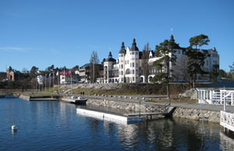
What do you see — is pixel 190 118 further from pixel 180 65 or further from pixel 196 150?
pixel 180 65

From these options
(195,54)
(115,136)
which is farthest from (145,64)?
(115,136)

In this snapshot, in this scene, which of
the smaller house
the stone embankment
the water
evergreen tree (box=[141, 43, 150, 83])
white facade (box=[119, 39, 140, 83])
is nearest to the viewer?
the water

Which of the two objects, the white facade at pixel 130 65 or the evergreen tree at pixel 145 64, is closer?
the evergreen tree at pixel 145 64

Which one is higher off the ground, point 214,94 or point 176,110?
point 214,94

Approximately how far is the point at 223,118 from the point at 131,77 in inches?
2555

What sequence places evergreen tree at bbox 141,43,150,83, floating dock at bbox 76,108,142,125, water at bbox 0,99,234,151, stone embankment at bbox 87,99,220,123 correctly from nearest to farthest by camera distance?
1. water at bbox 0,99,234,151
2. stone embankment at bbox 87,99,220,123
3. floating dock at bbox 76,108,142,125
4. evergreen tree at bbox 141,43,150,83

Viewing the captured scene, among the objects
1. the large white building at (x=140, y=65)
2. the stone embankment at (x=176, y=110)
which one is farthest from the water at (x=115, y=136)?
the large white building at (x=140, y=65)

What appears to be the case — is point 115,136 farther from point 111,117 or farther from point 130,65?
point 130,65

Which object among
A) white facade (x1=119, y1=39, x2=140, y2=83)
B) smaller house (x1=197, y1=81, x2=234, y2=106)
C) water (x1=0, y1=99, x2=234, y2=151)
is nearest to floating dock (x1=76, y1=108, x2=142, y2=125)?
water (x1=0, y1=99, x2=234, y2=151)

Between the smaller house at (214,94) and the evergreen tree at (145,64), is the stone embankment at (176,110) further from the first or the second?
the evergreen tree at (145,64)

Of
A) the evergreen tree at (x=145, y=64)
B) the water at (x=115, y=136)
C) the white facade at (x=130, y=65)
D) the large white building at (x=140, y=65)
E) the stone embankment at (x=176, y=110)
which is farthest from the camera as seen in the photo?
the white facade at (x=130, y=65)

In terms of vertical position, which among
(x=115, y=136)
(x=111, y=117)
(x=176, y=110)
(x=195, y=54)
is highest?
(x=195, y=54)

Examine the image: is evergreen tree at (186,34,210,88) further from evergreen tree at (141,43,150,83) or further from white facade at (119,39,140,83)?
white facade at (119,39,140,83)

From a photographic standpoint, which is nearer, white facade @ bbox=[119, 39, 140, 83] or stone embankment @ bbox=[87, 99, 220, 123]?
stone embankment @ bbox=[87, 99, 220, 123]
